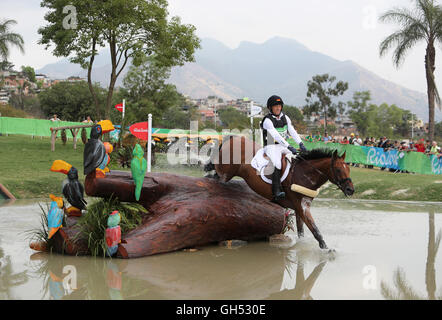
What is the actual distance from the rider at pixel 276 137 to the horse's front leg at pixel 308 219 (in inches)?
15.2

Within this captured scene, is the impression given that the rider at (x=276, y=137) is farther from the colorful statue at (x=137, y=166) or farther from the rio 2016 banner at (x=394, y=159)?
the rio 2016 banner at (x=394, y=159)

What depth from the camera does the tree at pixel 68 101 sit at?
55.5 m

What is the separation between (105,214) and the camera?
662cm

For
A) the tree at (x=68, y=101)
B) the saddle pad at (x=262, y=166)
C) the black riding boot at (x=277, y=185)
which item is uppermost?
the tree at (x=68, y=101)

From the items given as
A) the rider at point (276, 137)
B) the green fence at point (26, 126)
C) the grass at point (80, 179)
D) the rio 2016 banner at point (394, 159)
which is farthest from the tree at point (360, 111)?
the rider at point (276, 137)

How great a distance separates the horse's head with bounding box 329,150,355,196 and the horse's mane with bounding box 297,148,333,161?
262 mm

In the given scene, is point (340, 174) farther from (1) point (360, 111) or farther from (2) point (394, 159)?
(1) point (360, 111)

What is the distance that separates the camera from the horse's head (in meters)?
6.86

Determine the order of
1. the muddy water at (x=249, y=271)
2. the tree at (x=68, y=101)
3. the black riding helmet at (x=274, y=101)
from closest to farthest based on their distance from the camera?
the muddy water at (x=249, y=271) → the black riding helmet at (x=274, y=101) → the tree at (x=68, y=101)

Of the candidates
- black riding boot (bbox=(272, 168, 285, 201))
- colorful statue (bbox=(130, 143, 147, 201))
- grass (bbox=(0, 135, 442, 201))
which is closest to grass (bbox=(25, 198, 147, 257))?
colorful statue (bbox=(130, 143, 147, 201))

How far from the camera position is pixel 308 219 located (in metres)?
7.04

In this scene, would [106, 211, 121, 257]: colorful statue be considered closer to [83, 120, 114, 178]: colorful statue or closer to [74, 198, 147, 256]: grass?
[74, 198, 147, 256]: grass
